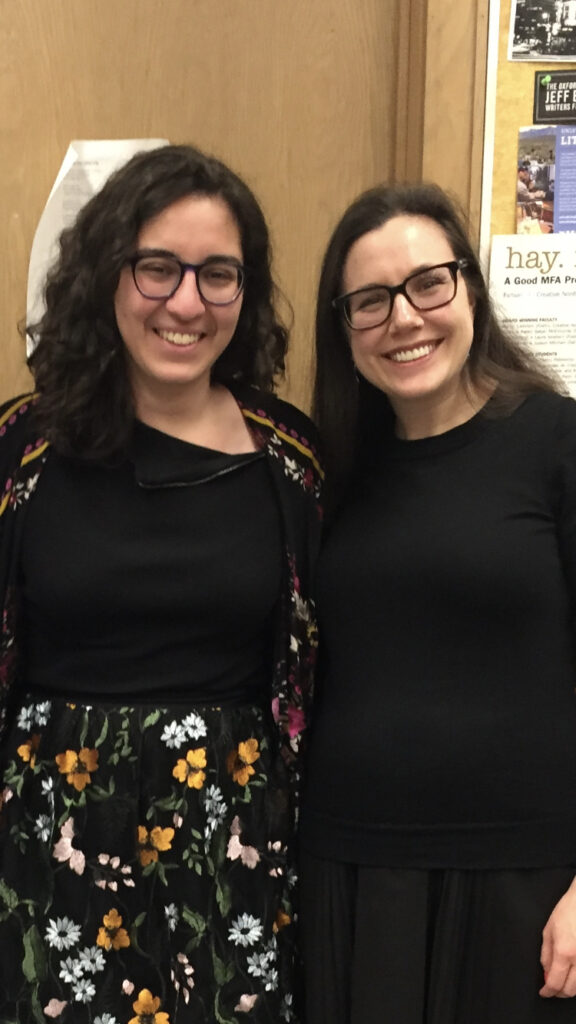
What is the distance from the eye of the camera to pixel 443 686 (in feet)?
3.50

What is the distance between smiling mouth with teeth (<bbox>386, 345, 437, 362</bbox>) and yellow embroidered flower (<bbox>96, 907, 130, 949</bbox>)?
721 millimetres

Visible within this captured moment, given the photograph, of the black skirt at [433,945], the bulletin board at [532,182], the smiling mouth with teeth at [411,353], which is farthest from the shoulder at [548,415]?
the black skirt at [433,945]

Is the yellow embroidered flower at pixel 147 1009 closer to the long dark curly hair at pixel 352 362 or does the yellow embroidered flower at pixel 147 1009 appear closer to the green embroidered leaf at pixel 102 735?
the green embroidered leaf at pixel 102 735

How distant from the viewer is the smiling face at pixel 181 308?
1113 mm

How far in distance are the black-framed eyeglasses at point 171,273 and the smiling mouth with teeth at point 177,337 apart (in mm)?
43

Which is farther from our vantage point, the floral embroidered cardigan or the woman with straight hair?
the floral embroidered cardigan

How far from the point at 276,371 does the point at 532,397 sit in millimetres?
367

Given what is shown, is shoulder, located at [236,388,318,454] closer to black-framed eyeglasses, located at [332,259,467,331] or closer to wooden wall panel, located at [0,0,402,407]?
black-framed eyeglasses, located at [332,259,467,331]

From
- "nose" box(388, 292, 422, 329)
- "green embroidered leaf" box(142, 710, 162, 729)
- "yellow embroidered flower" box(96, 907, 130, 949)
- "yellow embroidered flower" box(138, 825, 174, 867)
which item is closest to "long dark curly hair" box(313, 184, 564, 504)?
"nose" box(388, 292, 422, 329)

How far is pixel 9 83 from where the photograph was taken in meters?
1.50

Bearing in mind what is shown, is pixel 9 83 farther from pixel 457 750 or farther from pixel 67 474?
pixel 457 750

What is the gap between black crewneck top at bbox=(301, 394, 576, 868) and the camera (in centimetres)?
105

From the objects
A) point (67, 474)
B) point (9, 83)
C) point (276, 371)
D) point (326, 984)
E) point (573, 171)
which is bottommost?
point (326, 984)

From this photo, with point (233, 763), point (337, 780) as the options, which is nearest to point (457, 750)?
point (337, 780)
